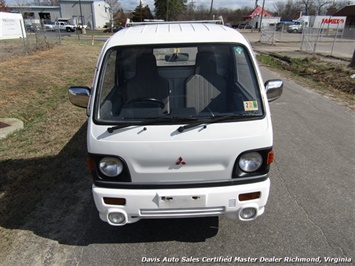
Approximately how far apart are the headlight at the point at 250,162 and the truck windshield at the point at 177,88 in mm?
326

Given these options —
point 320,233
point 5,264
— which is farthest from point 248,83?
point 5,264

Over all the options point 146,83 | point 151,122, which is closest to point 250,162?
point 151,122

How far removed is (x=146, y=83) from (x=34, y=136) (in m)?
3.46

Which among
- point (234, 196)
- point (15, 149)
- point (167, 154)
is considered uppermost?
point (167, 154)

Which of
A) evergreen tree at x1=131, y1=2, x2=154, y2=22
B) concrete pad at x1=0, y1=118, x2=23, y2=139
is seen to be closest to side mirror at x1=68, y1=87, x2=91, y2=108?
concrete pad at x1=0, y1=118, x2=23, y2=139

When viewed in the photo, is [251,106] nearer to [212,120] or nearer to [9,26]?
[212,120]

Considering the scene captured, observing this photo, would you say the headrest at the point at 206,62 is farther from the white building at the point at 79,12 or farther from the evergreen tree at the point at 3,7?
the white building at the point at 79,12

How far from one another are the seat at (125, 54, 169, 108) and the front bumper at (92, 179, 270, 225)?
3.07 ft

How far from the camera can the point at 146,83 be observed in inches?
115

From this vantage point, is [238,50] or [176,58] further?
[176,58]

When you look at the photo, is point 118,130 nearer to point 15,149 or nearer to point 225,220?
point 225,220

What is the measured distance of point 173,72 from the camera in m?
3.74

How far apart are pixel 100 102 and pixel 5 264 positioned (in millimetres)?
1676

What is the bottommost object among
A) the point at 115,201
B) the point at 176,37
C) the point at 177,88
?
the point at 115,201
